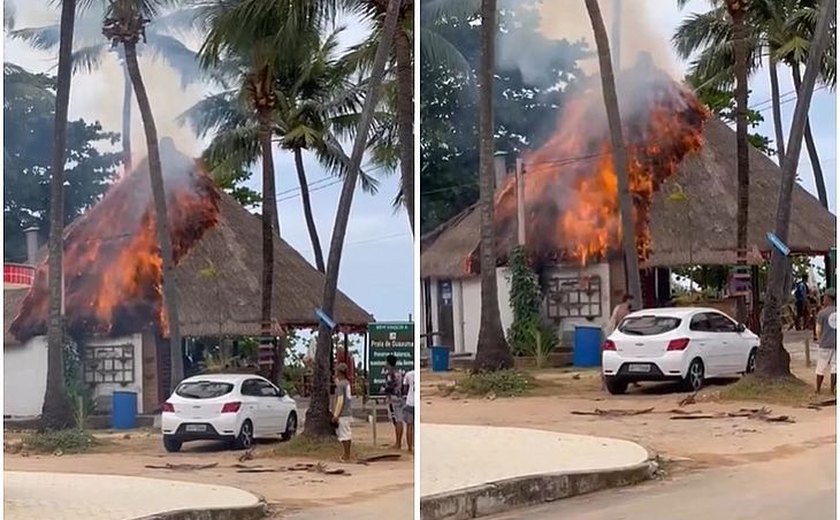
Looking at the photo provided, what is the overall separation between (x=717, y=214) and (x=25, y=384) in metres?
2.50

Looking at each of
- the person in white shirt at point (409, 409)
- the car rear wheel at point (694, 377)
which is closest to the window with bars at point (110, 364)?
the person in white shirt at point (409, 409)

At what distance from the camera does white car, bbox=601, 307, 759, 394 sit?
446 centimetres

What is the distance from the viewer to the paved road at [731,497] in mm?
4324

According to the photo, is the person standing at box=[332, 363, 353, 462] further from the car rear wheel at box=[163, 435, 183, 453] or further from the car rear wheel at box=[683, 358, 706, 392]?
the car rear wheel at box=[683, 358, 706, 392]

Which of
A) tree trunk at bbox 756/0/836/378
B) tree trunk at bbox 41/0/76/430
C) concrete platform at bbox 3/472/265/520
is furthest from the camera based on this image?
tree trunk at bbox 756/0/836/378

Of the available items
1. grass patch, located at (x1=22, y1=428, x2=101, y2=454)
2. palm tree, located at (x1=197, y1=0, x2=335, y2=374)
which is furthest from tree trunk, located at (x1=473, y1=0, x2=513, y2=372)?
grass patch, located at (x1=22, y1=428, x2=101, y2=454)

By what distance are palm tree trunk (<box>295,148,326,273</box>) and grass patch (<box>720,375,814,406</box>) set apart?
1.52 metres

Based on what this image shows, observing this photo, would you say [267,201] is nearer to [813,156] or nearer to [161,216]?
[161,216]

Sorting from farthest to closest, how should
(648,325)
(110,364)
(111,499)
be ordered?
(648,325) → (110,364) → (111,499)

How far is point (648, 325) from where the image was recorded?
4.48m

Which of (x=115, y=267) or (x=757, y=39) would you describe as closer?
(x=115, y=267)

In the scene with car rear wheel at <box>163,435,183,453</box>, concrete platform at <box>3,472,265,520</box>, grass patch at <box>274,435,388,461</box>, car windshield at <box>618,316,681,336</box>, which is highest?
car windshield at <box>618,316,681,336</box>

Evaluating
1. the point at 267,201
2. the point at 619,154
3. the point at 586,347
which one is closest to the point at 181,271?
the point at 267,201

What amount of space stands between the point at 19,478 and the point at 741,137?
2792 millimetres
